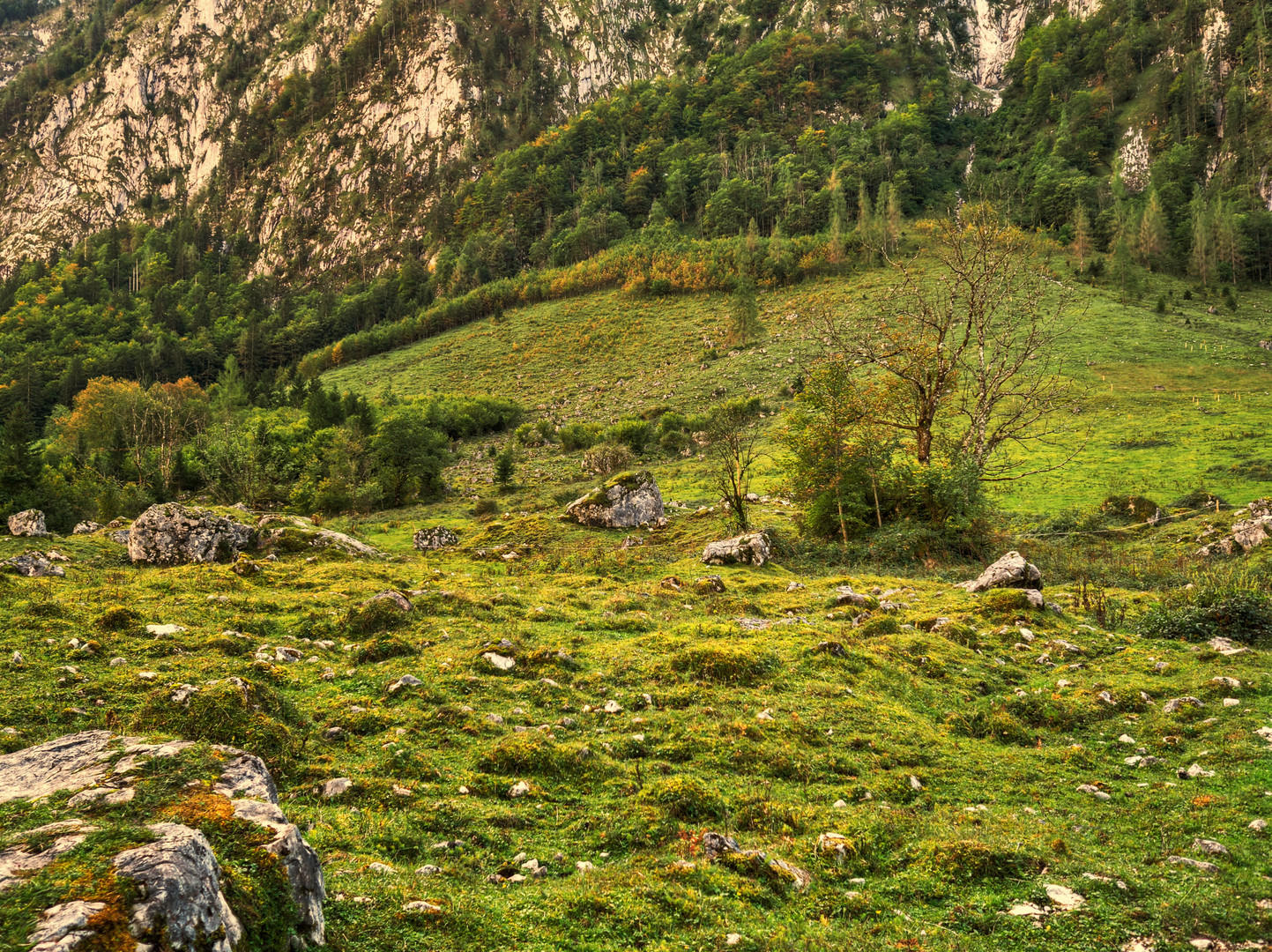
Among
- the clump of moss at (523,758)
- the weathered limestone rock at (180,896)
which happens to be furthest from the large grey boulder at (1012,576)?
the weathered limestone rock at (180,896)

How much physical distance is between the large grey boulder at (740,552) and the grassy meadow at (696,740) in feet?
9.88

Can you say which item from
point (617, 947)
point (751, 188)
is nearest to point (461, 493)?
point (617, 947)

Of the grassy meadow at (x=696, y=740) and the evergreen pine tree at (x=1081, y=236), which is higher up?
the evergreen pine tree at (x=1081, y=236)

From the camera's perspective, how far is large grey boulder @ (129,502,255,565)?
78.6ft

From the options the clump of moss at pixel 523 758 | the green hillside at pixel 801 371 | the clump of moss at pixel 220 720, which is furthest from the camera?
the green hillside at pixel 801 371

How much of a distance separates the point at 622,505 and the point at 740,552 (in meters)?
12.5

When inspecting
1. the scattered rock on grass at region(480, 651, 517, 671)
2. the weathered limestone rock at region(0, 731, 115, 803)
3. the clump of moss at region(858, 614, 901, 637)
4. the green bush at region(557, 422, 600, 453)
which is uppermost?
the weathered limestone rock at region(0, 731, 115, 803)

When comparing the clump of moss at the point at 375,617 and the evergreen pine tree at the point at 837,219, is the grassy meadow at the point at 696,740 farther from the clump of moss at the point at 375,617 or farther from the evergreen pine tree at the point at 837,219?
the evergreen pine tree at the point at 837,219

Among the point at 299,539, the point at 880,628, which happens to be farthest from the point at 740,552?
the point at 299,539

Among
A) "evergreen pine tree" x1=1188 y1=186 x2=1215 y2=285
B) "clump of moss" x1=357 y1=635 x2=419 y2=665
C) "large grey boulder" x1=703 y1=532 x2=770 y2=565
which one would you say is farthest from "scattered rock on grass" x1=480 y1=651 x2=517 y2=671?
"evergreen pine tree" x1=1188 y1=186 x2=1215 y2=285

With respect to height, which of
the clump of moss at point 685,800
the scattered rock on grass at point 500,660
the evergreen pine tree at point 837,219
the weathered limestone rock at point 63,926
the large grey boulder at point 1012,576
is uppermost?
the evergreen pine tree at point 837,219

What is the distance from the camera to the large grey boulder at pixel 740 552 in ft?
90.7

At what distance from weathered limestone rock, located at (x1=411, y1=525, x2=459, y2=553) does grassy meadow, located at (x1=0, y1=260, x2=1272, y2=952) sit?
12.2 metres

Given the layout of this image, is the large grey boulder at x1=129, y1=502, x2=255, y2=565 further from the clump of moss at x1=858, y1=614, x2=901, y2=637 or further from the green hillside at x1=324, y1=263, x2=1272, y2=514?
the green hillside at x1=324, y1=263, x2=1272, y2=514
